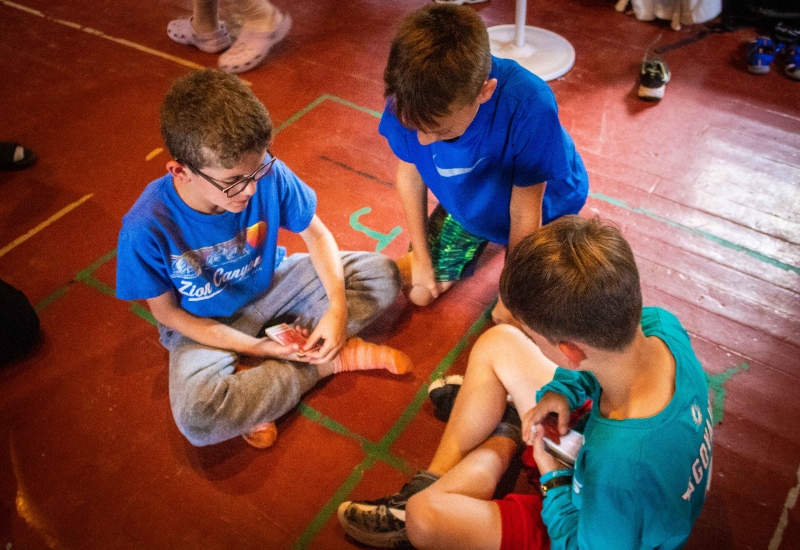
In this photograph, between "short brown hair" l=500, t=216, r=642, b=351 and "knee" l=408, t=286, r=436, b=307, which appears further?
"knee" l=408, t=286, r=436, b=307

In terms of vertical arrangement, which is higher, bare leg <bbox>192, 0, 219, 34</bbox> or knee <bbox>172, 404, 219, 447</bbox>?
bare leg <bbox>192, 0, 219, 34</bbox>

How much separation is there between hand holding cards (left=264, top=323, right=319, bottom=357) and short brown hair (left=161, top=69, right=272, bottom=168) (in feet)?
1.71

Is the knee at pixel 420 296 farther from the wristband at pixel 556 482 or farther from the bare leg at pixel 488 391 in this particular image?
the wristband at pixel 556 482

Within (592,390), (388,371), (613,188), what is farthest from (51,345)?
(613,188)

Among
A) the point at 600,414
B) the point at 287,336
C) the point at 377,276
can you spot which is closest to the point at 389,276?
the point at 377,276

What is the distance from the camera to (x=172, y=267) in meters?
1.43

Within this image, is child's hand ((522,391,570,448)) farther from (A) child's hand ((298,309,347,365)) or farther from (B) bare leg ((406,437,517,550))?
(A) child's hand ((298,309,347,365))

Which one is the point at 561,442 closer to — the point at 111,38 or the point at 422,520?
the point at 422,520

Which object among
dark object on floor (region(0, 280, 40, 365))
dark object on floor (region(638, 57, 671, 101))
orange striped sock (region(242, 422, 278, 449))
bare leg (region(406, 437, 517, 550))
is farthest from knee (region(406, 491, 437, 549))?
dark object on floor (region(638, 57, 671, 101))

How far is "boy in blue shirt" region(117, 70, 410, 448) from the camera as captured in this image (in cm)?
124

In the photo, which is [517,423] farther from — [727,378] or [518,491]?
[727,378]

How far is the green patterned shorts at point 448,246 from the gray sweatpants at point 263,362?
0.61 feet

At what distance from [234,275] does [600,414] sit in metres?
0.97

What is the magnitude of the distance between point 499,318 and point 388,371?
0.37m
